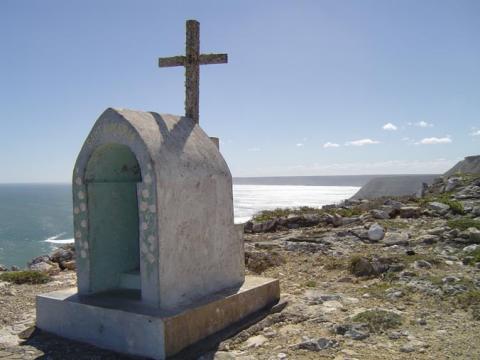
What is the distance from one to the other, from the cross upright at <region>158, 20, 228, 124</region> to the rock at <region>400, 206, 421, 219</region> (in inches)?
337

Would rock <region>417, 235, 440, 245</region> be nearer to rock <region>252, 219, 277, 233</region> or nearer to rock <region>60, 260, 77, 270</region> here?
rock <region>252, 219, 277, 233</region>

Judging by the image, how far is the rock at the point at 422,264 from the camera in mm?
8148

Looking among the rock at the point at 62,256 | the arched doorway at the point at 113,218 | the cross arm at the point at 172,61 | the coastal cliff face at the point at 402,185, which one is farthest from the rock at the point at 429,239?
the coastal cliff face at the point at 402,185

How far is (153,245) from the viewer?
5.22m

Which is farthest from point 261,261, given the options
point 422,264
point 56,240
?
point 56,240

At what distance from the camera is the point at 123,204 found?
21.4 feet

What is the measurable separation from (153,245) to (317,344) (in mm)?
2159

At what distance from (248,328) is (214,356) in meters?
0.89

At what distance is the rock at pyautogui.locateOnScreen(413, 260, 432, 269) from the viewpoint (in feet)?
26.7

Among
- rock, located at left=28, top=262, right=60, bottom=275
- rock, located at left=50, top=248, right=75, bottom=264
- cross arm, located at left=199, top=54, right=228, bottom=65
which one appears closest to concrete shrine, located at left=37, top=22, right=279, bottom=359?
cross arm, located at left=199, top=54, right=228, bottom=65

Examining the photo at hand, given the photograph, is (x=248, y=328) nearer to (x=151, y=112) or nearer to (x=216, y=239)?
(x=216, y=239)

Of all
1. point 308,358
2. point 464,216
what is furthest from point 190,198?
point 464,216

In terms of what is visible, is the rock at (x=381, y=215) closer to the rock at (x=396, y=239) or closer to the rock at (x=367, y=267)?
the rock at (x=396, y=239)

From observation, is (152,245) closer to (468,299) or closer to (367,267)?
(468,299)
